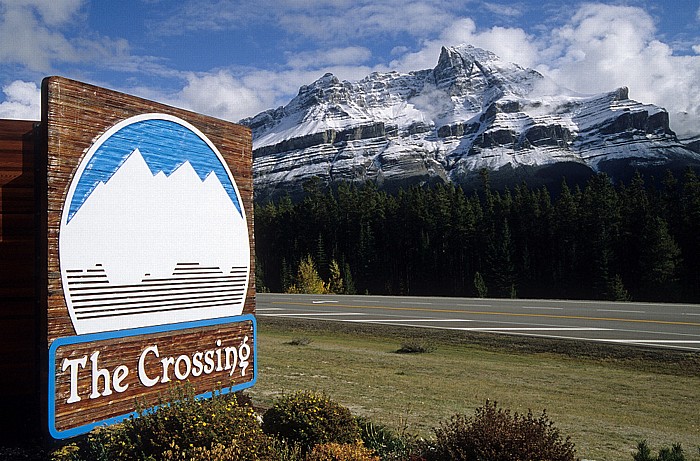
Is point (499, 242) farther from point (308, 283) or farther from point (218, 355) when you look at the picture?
point (218, 355)

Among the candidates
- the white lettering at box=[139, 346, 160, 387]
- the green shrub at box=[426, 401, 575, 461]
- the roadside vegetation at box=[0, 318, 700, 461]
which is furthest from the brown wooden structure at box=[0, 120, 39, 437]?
the green shrub at box=[426, 401, 575, 461]

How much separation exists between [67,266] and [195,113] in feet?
8.66

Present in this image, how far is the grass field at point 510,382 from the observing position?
26.4 ft

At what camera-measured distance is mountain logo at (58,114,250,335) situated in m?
5.59

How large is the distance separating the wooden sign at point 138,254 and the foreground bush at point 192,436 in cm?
81

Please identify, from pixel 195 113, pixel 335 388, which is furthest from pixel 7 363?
pixel 335 388

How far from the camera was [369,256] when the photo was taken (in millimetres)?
67812

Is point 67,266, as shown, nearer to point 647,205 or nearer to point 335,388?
point 335,388

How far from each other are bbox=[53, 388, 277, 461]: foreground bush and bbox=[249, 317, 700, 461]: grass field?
76.9 inches

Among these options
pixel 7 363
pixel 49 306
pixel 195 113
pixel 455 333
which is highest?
pixel 195 113

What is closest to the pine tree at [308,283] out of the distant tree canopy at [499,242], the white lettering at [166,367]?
the distant tree canopy at [499,242]

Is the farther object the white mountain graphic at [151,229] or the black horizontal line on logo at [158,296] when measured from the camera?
the white mountain graphic at [151,229]

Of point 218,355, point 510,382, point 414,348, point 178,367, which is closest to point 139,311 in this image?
point 178,367

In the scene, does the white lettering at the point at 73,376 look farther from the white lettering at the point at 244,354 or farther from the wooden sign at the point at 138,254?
the white lettering at the point at 244,354
